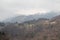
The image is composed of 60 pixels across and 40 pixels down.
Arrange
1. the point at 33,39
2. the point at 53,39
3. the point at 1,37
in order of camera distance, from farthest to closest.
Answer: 1. the point at 33,39
2. the point at 53,39
3. the point at 1,37

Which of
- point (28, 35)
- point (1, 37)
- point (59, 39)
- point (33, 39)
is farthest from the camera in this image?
point (28, 35)

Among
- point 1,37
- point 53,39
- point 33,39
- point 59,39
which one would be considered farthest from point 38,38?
point 1,37

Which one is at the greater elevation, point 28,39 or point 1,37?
point 1,37

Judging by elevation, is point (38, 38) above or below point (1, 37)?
below

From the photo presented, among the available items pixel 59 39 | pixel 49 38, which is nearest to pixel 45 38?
pixel 49 38

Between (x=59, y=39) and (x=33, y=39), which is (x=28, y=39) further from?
(x=59, y=39)

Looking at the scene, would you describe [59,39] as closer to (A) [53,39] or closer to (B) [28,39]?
(A) [53,39]

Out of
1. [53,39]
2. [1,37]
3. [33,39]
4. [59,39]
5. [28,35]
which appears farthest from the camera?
[28,35]

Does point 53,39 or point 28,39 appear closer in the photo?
point 53,39

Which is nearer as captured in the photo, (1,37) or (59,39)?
(1,37)
